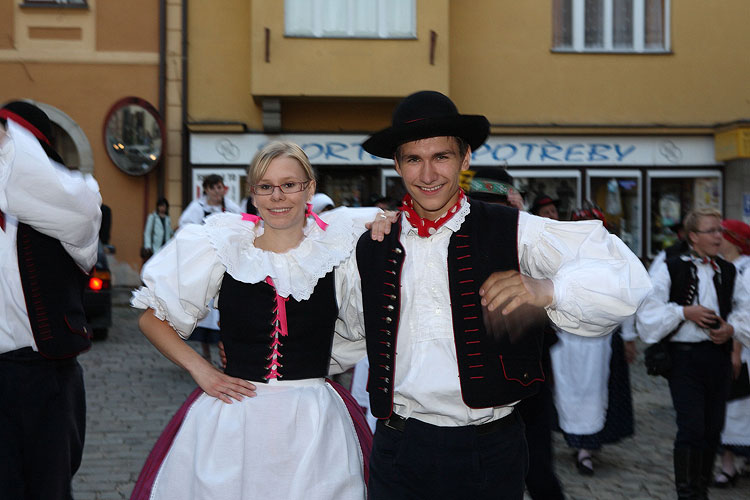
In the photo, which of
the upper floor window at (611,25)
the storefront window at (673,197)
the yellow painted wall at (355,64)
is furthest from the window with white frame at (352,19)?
the storefront window at (673,197)

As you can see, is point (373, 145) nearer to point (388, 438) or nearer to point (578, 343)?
point (388, 438)

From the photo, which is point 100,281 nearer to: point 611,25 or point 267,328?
point 267,328

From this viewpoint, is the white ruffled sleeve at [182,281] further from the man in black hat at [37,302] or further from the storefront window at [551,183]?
the storefront window at [551,183]

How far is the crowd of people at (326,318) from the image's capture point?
2.69 metres

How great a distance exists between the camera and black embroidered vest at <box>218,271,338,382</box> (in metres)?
3.08

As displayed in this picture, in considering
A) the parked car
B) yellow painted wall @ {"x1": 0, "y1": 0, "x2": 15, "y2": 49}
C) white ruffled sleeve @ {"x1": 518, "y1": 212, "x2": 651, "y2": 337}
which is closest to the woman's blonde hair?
white ruffled sleeve @ {"x1": 518, "y1": 212, "x2": 651, "y2": 337}

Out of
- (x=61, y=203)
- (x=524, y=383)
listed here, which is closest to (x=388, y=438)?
(x=524, y=383)

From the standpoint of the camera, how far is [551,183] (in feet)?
52.6

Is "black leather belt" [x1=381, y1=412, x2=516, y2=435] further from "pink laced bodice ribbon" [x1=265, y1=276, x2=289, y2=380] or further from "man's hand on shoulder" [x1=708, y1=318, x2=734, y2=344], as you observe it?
"man's hand on shoulder" [x1=708, y1=318, x2=734, y2=344]

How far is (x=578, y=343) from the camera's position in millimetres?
6156

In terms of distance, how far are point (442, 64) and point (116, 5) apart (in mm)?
5995

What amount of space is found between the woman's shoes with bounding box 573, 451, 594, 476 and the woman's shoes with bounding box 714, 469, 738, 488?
807 mm

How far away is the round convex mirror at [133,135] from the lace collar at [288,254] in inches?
504

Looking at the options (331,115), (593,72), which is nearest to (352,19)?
(331,115)
